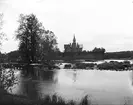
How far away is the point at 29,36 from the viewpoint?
55.1 m

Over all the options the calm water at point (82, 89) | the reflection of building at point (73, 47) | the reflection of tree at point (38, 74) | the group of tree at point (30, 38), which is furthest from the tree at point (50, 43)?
the reflection of building at point (73, 47)

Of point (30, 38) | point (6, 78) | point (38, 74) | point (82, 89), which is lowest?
point (82, 89)

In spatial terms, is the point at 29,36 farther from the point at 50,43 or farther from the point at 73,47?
the point at 73,47

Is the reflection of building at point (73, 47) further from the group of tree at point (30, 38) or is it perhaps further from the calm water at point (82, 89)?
the calm water at point (82, 89)

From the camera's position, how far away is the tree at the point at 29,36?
175 ft

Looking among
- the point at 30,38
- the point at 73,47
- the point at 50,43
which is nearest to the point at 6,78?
the point at 30,38

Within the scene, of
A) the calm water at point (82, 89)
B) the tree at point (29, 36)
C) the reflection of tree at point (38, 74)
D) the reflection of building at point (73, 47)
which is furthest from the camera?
the reflection of building at point (73, 47)

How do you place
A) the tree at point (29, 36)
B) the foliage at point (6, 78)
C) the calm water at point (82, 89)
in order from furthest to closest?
the tree at point (29, 36)
the calm water at point (82, 89)
the foliage at point (6, 78)

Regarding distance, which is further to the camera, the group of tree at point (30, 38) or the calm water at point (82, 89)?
the group of tree at point (30, 38)

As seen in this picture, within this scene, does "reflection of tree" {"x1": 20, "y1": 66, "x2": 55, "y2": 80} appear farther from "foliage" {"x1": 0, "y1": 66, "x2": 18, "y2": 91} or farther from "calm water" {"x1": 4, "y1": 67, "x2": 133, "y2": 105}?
"foliage" {"x1": 0, "y1": 66, "x2": 18, "y2": 91}

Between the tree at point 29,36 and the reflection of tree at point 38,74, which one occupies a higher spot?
Answer: the tree at point 29,36

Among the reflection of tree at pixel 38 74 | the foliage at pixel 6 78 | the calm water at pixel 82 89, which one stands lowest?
the calm water at pixel 82 89

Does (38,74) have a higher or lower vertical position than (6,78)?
lower

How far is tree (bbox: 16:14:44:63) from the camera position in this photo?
53250 millimetres
